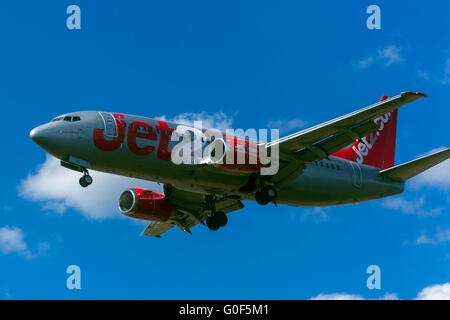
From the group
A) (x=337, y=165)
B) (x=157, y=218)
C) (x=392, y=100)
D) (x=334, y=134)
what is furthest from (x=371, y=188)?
(x=157, y=218)

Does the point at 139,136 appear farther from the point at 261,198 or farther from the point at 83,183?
the point at 261,198

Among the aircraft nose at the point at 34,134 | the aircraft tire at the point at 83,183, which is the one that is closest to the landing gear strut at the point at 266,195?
the aircraft tire at the point at 83,183

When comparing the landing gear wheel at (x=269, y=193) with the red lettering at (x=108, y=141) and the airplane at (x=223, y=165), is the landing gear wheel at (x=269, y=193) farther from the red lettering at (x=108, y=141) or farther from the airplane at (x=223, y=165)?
the red lettering at (x=108, y=141)

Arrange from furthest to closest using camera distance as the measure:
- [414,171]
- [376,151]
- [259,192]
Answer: [376,151]
[414,171]
[259,192]

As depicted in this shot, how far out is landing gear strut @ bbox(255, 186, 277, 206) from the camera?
3762 centimetres

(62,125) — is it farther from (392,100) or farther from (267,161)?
(392,100)

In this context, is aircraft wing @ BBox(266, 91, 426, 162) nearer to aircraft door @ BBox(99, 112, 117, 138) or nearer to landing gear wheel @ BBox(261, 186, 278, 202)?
landing gear wheel @ BBox(261, 186, 278, 202)

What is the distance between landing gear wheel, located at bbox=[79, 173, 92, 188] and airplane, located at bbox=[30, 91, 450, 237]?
0.05m

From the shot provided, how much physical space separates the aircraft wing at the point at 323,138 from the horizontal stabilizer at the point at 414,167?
440 centimetres

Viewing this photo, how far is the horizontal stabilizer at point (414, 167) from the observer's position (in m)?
37.6

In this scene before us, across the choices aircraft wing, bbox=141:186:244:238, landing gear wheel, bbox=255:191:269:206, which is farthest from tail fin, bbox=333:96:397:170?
landing gear wheel, bbox=255:191:269:206

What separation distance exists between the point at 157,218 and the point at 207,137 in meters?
8.51

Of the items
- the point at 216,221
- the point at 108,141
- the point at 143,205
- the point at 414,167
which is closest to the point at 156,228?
the point at 143,205

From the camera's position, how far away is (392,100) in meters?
32.4
